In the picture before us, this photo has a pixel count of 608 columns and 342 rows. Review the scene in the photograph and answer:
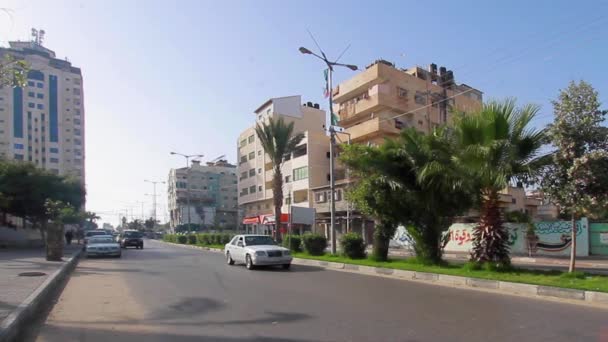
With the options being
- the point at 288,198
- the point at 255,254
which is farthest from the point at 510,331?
the point at 288,198

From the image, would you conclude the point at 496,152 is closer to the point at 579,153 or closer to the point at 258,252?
the point at 579,153

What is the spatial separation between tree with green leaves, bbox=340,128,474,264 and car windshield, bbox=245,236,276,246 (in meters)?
4.35

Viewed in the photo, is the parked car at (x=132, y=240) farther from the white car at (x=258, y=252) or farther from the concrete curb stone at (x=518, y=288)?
the concrete curb stone at (x=518, y=288)

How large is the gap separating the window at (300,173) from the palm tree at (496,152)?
42.2m

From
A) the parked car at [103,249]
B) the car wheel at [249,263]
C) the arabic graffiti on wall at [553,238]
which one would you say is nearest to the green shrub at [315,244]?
the car wheel at [249,263]

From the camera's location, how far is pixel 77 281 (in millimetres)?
15367

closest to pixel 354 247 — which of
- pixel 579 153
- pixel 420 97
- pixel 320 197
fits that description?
pixel 579 153

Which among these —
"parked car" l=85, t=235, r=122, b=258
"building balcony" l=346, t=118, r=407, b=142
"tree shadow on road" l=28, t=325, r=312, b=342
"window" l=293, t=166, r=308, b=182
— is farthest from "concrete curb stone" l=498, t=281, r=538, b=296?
"window" l=293, t=166, r=308, b=182

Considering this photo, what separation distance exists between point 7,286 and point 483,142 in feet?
43.5

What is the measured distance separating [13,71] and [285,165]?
53266mm

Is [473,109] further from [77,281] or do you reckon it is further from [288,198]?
[288,198]

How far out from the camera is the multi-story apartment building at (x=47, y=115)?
112m

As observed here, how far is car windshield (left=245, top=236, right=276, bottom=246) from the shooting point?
67.8ft

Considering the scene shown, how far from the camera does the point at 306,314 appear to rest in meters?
8.87
